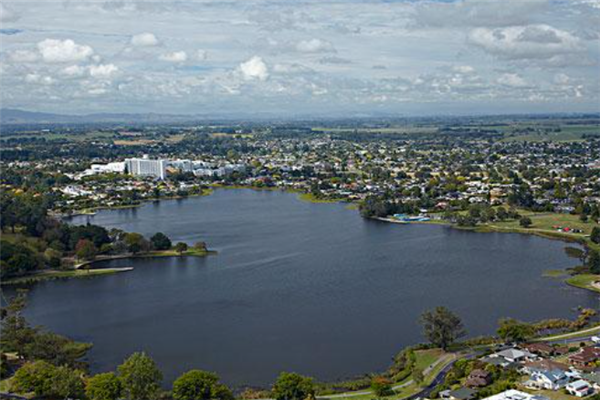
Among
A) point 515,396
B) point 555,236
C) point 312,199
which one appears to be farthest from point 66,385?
point 312,199

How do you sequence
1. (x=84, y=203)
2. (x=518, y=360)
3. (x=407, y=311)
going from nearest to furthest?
(x=518, y=360), (x=407, y=311), (x=84, y=203)

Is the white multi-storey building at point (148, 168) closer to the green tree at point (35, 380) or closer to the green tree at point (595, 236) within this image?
the green tree at point (595, 236)

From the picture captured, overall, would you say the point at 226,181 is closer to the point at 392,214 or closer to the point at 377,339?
the point at 392,214

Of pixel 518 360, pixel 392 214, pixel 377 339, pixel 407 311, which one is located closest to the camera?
pixel 518 360

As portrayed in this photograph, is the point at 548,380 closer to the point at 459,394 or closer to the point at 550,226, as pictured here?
the point at 459,394

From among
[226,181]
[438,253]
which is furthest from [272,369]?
[226,181]

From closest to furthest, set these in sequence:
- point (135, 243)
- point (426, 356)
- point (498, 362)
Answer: point (498, 362) → point (426, 356) → point (135, 243)

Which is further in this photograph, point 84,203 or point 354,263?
point 84,203
